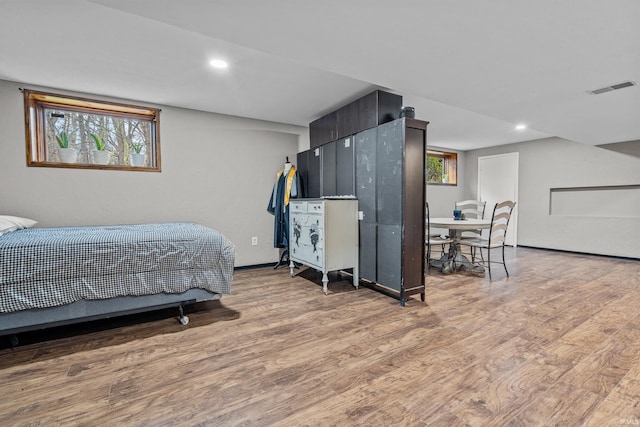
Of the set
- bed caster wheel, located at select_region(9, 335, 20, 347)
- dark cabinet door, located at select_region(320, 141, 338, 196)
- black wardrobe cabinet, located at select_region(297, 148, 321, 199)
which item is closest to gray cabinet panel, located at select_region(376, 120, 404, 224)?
dark cabinet door, located at select_region(320, 141, 338, 196)

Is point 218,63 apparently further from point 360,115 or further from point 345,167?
point 345,167

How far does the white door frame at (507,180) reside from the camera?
19.4ft

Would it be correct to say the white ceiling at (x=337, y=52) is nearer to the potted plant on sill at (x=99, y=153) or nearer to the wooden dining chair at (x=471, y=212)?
the potted plant on sill at (x=99, y=153)

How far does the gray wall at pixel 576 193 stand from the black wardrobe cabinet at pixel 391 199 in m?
4.29

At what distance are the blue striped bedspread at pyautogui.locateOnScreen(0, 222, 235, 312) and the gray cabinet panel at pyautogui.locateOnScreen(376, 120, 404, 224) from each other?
1478 mm

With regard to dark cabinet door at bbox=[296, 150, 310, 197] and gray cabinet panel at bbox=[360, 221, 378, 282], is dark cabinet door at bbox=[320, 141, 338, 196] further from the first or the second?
gray cabinet panel at bbox=[360, 221, 378, 282]

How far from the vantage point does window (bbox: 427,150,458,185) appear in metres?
6.58

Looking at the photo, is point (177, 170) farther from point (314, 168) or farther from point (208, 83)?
point (314, 168)

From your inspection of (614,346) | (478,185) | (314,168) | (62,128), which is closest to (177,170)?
(62,128)

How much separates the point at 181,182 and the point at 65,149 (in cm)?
115

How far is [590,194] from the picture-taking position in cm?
509

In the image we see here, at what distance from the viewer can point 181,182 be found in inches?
144

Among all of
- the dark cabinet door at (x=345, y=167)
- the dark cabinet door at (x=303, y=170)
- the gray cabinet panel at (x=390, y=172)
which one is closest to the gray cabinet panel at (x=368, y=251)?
the gray cabinet panel at (x=390, y=172)

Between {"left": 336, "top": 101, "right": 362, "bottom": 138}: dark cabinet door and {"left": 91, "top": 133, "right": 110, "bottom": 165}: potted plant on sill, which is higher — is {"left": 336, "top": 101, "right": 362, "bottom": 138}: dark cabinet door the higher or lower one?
the higher one
